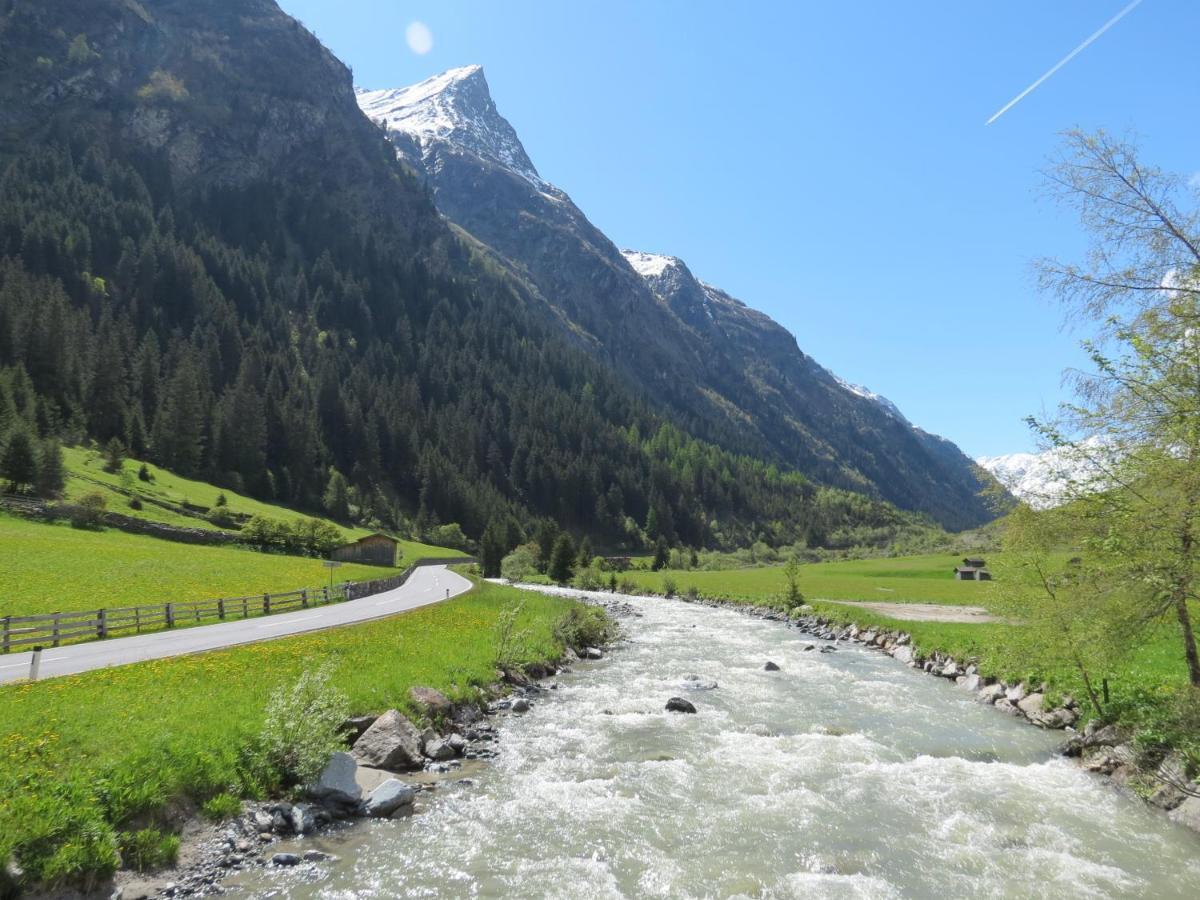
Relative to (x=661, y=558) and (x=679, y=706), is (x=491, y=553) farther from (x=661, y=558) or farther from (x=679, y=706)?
(x=679, y=706)

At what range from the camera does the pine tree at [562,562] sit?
366ft

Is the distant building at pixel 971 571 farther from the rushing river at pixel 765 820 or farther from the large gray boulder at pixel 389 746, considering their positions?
the large gray boulder at pixel 389 746

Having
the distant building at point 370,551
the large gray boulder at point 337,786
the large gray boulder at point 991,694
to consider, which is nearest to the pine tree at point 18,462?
the distant building at point 370,551

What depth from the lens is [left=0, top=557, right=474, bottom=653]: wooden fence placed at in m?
27.2

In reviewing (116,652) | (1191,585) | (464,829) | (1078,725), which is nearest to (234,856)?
(464,829)

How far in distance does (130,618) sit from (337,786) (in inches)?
979

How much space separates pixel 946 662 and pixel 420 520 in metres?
138

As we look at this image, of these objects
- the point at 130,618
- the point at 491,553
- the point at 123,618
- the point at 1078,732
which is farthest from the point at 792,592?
the point at 491,553

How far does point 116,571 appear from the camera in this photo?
49.1m

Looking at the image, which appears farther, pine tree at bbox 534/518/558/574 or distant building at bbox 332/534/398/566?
pine tree at bbox 534/518/558/574

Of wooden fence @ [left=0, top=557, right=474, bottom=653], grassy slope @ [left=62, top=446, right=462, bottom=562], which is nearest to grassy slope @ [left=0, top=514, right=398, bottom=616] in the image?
wooden fence @ [left=0, top=557, right=474, bottom=653]

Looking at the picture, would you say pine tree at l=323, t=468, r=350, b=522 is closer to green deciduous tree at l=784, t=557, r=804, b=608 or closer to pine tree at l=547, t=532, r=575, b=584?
pine tree at l=547, t=532, r=575, b=584

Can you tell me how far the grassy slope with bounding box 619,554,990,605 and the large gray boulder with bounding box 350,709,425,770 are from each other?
51842 millimetres

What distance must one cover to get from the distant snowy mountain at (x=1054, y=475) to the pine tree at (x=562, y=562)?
324ft
